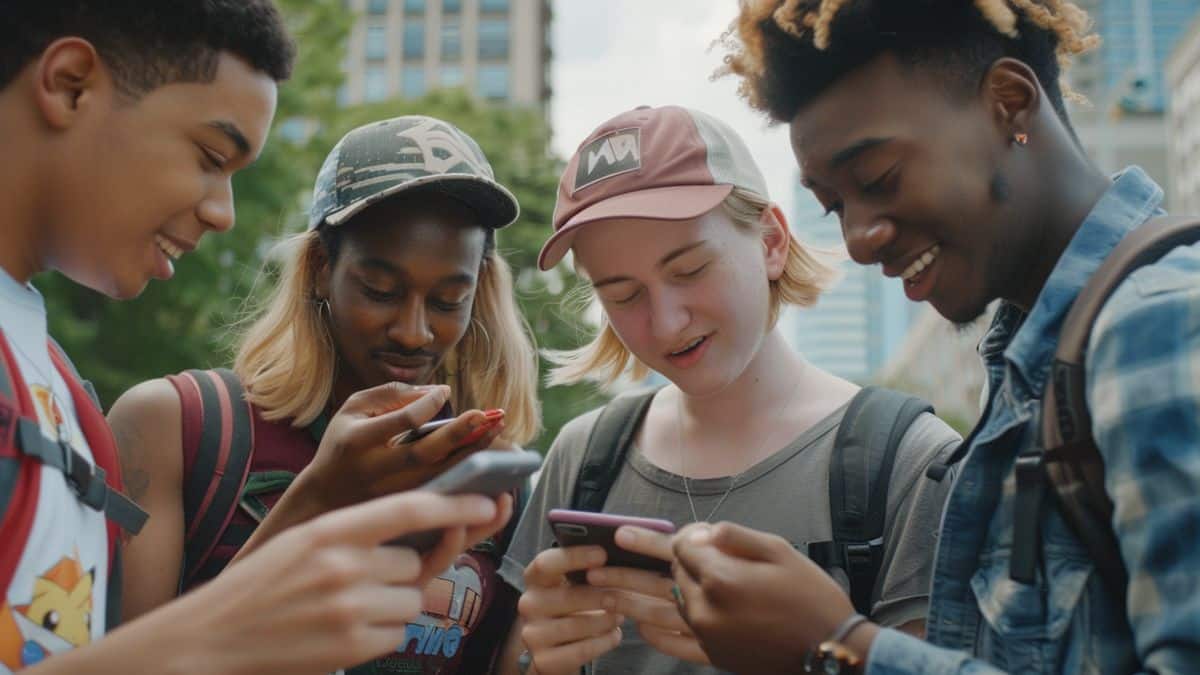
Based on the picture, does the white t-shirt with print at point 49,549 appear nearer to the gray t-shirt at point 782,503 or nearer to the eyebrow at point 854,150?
the gray t-shirt at point 782,503

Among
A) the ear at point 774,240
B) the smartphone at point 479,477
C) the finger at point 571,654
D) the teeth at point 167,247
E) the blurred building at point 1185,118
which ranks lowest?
the finger at point 571,654

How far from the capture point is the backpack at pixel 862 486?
103 inches

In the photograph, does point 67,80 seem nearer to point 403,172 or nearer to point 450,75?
point 403,172

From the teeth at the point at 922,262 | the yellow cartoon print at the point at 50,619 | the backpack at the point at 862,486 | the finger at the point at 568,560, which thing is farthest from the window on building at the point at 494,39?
the yellow cartoon print at the point at 50,619

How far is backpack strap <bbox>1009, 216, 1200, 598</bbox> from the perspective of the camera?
1803mm

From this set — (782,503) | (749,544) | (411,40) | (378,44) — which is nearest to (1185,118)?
(411,40)

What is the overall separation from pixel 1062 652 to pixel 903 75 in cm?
116

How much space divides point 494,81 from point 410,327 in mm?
56608

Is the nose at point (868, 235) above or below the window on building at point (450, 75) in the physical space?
below

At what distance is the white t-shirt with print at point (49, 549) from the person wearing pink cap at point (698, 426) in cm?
97

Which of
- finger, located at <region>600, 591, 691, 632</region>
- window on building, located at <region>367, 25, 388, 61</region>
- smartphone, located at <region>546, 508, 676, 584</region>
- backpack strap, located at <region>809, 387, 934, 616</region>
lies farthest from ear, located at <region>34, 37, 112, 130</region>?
window on building, located at <region>367, 25, 388, 61</region>

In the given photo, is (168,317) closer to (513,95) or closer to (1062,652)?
(1062,652)

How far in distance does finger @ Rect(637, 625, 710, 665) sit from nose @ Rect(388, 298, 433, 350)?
1.13 meters

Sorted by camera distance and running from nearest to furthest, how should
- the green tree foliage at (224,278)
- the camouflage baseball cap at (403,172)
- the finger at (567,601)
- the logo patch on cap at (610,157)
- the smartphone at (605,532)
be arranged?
the smartphone at (605,532) < the finger at (567,601) < the logo patch on cap at (610,157) < the camouflage baseball cap at (403,172) < the green tree foliage at (224,278)
